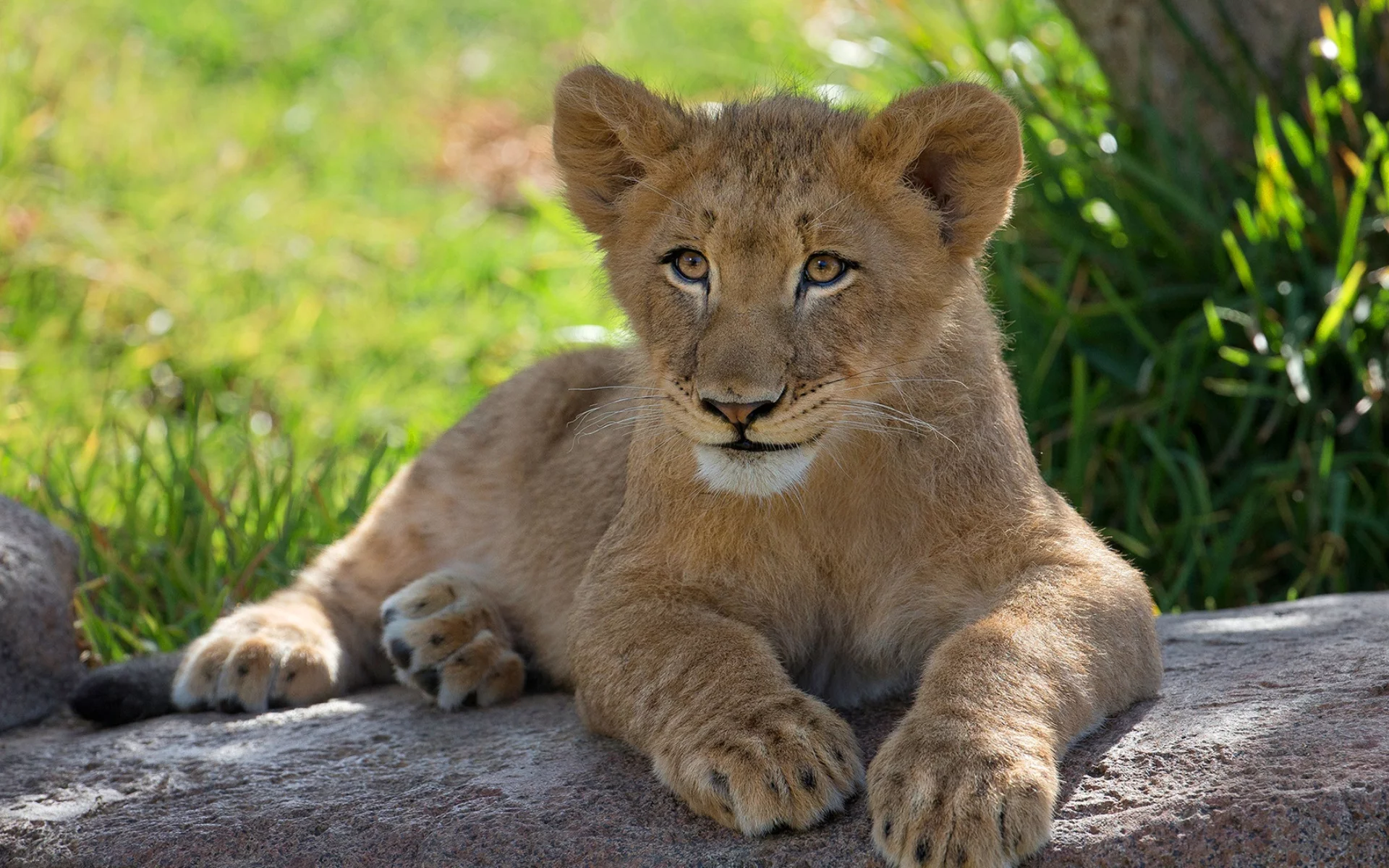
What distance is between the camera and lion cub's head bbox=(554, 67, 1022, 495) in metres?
3.18

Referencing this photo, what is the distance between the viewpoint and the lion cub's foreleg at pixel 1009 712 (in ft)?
8.71

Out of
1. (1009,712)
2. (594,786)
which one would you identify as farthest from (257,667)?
(1009,712)

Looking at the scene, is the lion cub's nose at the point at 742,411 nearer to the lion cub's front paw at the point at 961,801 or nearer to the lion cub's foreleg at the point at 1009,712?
the lion cub's foreleg at the point at 1009,712

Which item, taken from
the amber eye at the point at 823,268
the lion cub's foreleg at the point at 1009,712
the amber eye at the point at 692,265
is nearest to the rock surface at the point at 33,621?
the amber eye at the point at 692,265

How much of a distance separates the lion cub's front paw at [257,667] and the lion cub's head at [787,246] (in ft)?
4.78

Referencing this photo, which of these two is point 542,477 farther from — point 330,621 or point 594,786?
point 594,786

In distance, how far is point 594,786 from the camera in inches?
126

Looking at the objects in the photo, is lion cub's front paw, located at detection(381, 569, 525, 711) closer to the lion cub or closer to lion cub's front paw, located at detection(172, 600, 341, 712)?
the lion cub

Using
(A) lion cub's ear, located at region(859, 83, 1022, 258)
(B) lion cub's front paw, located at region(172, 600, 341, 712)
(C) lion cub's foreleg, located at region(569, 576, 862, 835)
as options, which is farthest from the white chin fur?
(B) lion cub's front paw, located at region(172, 600, 341, 712)

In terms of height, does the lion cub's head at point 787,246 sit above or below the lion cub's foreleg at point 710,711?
above

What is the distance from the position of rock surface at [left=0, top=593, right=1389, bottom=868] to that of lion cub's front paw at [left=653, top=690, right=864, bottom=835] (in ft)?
0.15

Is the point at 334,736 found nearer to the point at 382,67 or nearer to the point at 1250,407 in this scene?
the point at 1250,407

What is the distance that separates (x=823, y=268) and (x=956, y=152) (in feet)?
1.53

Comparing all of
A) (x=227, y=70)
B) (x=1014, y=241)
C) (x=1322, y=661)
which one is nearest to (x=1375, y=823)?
(x=1322, y=661)
